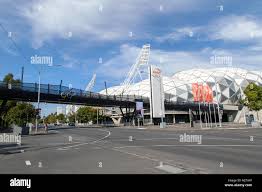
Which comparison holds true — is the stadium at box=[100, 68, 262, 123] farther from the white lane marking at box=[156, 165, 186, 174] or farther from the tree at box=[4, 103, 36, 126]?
the white lane marking at box=[156, 165, 186, 174]

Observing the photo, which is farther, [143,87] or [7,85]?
[143,87]

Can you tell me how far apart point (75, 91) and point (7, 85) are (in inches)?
724

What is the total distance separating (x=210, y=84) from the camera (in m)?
163

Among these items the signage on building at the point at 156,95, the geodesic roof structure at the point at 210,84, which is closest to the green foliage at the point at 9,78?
the signage on building at the point at 156,95

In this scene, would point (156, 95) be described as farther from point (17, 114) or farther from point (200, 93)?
point (17, 114)

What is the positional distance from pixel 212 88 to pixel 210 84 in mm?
4647

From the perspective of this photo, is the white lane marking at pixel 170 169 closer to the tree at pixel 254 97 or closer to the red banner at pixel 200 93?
the red banner at pixel 200 93

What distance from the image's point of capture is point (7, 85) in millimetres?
55656

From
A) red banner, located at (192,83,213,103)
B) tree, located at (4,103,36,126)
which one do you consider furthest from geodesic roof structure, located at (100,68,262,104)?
tree, located at (4,103,36,126)

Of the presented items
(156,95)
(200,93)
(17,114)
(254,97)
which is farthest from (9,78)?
(254,97)

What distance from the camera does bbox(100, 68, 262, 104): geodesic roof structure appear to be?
505ft

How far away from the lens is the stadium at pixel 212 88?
144 meters
